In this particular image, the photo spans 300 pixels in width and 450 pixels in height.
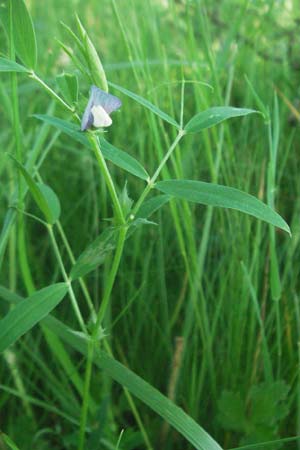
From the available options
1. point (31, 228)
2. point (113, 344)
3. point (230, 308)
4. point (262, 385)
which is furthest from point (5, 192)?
point (262, 385)

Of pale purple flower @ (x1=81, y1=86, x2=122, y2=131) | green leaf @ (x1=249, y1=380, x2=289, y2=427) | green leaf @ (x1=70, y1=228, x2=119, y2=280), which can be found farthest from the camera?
green leaf @ (x1=249, y1=380, x2=289, y2=427)

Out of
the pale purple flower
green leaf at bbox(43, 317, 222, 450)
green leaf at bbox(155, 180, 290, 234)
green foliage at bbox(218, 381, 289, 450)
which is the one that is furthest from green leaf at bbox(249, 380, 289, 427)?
the pale purple flower

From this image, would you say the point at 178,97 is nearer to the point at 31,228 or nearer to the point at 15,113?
the point at 31,228

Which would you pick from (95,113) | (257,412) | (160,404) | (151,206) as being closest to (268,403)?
(257,412)

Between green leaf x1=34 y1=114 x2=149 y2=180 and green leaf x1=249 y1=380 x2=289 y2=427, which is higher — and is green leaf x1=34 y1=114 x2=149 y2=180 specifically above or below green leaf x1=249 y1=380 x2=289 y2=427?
above

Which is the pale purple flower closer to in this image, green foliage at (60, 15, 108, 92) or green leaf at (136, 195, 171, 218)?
green foliage at (60, 15, 108, 92)

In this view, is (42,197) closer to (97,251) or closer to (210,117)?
(97,251)

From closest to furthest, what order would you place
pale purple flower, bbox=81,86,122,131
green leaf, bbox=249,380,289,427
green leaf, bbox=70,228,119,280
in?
pale purple flower, bbox=81,86,122,131 → green leaf, bbox=70,228,119,280 → green leaf, bbox=249,380,289,427
